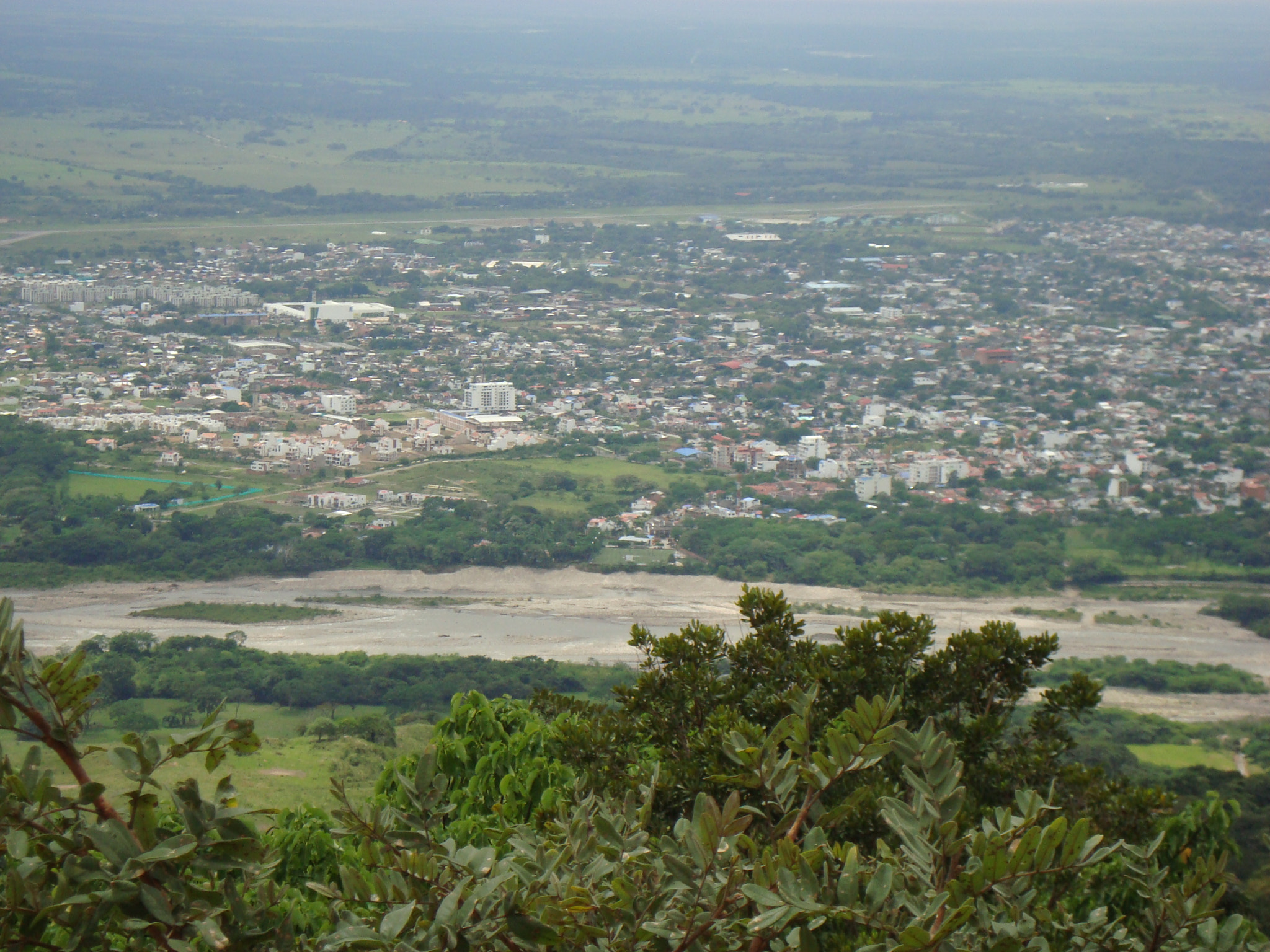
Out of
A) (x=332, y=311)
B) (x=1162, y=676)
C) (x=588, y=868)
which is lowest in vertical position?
(x=1162, y=676)

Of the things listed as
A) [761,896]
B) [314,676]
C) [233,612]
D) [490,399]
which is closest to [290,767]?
[314,676]

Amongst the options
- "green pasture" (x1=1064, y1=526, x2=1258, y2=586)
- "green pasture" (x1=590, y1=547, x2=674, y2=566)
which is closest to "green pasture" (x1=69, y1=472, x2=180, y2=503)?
"green pasture" (x1=590, y1=547, x2=674, y2=566)

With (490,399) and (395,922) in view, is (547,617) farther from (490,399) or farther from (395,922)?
(395,922)

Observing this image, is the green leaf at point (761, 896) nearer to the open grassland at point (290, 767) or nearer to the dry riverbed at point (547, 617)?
the open grassland at point (290, 767)

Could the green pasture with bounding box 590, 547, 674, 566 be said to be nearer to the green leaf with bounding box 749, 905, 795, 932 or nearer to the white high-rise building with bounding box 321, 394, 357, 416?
the white high-rise building with bounding box 321, 394, 357, 416

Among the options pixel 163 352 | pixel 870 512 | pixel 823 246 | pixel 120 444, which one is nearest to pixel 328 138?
pixel 823 246

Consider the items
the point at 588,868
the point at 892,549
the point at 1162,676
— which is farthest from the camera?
the point at 892,549

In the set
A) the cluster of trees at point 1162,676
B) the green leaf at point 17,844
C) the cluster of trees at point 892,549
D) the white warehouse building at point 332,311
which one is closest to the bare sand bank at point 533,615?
the cluster of trees at point 1162,676
